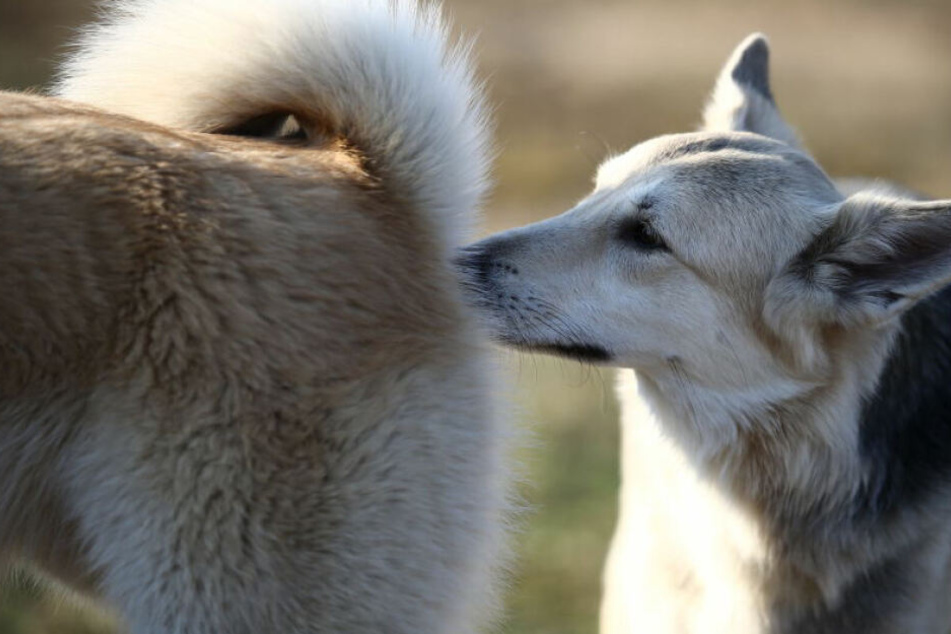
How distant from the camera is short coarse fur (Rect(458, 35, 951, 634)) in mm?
2830

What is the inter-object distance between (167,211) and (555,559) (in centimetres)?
295

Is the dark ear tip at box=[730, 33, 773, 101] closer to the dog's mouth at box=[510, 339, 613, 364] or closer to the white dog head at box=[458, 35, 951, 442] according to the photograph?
the white dog head at box=[458, 35, 951, 442]

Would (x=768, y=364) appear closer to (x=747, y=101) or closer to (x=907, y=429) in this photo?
(x=907, y=429)

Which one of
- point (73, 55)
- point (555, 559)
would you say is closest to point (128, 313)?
point (73, 55)

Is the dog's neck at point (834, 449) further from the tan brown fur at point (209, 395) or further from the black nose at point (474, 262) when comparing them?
the tan brown fur at point (209, 395)

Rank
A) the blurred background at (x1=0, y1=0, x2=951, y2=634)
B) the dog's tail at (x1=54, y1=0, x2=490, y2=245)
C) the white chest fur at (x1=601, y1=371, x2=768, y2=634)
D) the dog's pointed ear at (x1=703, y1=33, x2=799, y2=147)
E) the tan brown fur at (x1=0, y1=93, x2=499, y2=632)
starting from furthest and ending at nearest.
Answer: the blurred background at (x1=0, y1=0, x2=951, y2=634) < the dog's pointed ear at (x1=703, y1=33, x2=799, y2=147) < the white chest fur at (x1=601, y1=371, x2=768, y2=634) < the dog's tail at (x1=54, y1=0, x2=490, y2=245) < the tan brown fur at (x1=0, y1=93, x2=499, y2=632)

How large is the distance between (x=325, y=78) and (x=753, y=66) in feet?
5.74

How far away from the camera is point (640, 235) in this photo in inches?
114

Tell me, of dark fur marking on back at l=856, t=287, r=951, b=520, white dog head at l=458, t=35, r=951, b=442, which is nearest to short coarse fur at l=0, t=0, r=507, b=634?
white dog head at l=458, t=35, r=951, b=442

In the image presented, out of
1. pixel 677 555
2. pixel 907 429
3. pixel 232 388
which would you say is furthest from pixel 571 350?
pixel 232 388

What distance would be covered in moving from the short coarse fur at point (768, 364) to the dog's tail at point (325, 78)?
44cm

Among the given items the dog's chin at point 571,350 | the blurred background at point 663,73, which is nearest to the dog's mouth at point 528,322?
the dog's chin at point 571,350

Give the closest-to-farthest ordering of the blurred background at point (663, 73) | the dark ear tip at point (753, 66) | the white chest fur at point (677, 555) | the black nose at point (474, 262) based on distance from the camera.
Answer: the black nose at point (474, 262), the white chest fur at point (677, 555), the dark ear tip at point (753, 66), the blurred background at point (663, 73)

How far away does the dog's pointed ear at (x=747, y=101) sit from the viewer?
3391mm
